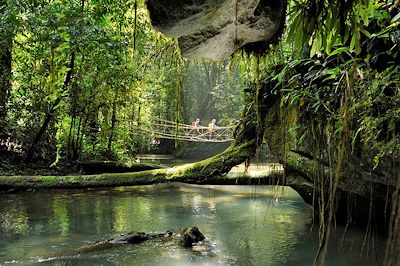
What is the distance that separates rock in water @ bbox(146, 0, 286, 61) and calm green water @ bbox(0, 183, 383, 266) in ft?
7.36

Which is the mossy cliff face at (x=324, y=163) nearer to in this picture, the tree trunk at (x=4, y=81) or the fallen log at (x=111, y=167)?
the fallen log at (x=111, y=167)

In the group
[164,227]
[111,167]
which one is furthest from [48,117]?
[164,227]

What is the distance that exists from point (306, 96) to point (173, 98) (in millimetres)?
15059

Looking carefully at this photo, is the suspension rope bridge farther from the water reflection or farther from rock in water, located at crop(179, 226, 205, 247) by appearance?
rock in water, located at crop(179, 226, 205, 247)

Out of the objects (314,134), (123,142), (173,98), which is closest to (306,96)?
(314,134)

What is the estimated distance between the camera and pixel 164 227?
18.5 feet

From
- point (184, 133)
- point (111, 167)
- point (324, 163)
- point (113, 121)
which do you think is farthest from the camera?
point (184, 133)

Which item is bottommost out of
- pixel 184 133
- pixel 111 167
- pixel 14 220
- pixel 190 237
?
pixel 14 220

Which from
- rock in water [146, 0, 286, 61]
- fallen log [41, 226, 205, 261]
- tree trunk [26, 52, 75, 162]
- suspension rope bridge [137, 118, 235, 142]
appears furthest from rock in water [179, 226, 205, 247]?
suspension rope bridge [137, 118, 235, 142]

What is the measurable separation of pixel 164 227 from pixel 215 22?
4.19 meters

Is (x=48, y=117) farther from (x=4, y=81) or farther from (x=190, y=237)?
(x=190, y=237)

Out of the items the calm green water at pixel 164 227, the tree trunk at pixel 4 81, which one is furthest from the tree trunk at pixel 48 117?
the calm green water at pixel 164 227

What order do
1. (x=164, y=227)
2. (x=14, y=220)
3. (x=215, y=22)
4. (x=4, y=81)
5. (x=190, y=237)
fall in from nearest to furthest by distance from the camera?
(x=215, y=22)
(x=190, y=237)
(x=164, y=227)
(x=14, y=220)
(x=4, y=81)

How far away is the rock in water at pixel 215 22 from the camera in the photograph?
178 centimetres
